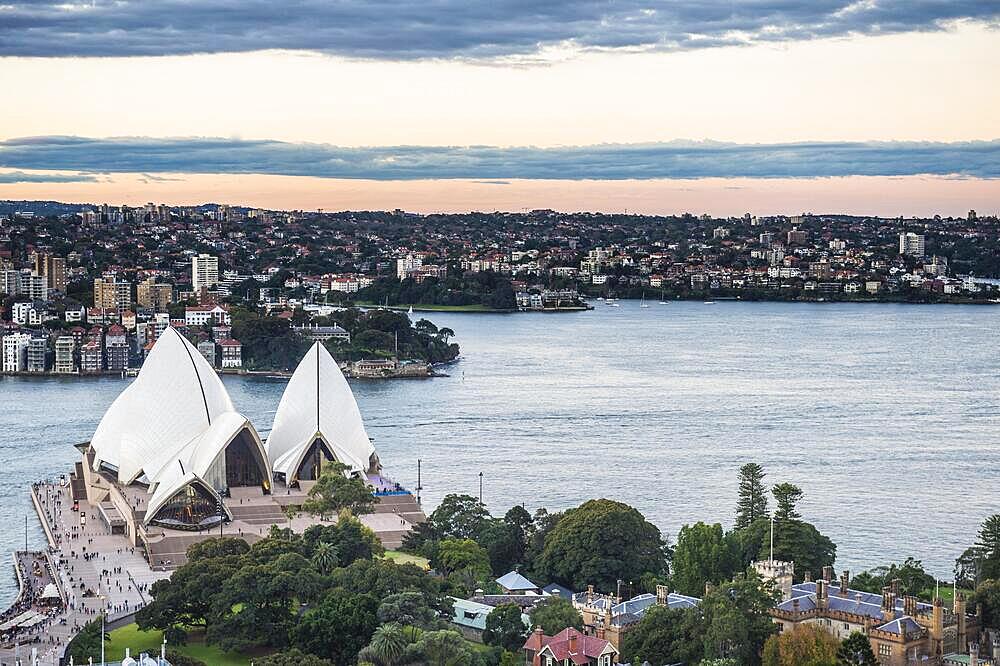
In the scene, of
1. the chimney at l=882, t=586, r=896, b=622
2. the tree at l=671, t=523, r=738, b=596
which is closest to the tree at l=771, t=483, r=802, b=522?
the tree at l=671, t=523, r=738, b=596

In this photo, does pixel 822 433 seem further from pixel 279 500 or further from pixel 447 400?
pixel 279 500

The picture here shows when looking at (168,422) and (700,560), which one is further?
(168,422)

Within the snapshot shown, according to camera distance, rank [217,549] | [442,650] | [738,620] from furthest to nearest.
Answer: [217,549] → [442,650] → [738,620]

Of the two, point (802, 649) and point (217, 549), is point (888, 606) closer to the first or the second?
point (802, 649)

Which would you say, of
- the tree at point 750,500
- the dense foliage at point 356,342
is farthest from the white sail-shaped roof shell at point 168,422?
the dense foliage at point 356,342

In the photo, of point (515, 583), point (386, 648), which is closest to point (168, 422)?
point (515, 583)

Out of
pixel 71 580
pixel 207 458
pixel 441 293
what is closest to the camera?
pixel 71 580

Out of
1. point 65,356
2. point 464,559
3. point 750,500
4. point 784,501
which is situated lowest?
point 65,356
